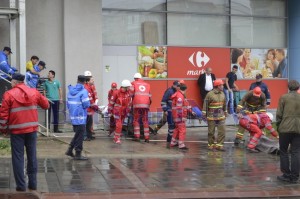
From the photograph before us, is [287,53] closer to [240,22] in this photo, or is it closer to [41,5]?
[240,22]

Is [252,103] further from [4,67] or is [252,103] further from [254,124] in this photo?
[4,67]

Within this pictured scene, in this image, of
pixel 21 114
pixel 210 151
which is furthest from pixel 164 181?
pixel 210 151

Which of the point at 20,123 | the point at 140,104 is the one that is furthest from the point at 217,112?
the point at 20,123

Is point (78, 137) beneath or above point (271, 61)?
beneath

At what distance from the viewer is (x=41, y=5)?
16.3m

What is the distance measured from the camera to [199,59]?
64.1 feet

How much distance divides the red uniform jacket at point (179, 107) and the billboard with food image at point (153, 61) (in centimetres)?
558

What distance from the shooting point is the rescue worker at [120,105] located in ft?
44.9

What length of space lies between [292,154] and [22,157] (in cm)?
509

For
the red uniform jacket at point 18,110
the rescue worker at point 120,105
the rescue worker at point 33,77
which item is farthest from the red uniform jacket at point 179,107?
the red uniform jacket at point 18,110

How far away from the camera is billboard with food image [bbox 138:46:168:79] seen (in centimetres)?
1855

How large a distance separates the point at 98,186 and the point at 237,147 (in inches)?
240

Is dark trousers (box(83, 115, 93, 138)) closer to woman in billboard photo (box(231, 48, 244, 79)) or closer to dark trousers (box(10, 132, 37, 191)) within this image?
dark trousers (box(10, 132, 37, 191))

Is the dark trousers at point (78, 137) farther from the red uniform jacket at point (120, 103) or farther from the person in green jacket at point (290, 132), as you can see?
the person in green jacket at point (290, 132)
